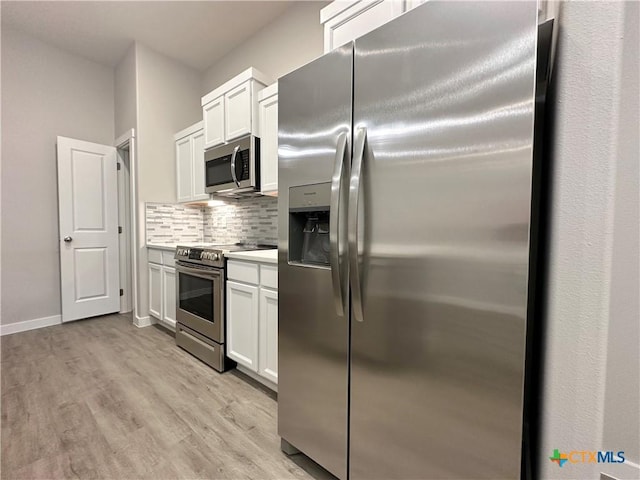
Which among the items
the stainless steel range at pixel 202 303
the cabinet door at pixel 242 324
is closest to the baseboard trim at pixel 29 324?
the stainless steel range at pixel 202 303

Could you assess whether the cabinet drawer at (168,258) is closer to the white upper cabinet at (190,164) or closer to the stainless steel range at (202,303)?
the stainless steel range at (202,303)

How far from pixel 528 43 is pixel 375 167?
0.50m

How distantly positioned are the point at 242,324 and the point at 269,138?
145 centimetres

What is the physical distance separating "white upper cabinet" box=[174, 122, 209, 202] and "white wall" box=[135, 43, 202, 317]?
0.45ft

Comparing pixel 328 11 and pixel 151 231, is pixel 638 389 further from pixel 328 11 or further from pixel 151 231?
pixel 151 231

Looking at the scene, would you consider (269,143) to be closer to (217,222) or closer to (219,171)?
(219,171)

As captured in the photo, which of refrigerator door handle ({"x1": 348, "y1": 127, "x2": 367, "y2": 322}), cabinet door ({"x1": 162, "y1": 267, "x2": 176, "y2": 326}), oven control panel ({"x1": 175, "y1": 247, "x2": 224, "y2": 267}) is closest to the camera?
refrigerator door handle ({"x1": 348, "y1": 127, "x2": 367, "y2": 322})

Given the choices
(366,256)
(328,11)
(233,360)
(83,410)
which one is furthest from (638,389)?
(83,410)

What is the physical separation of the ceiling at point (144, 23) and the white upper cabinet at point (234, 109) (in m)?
0.70

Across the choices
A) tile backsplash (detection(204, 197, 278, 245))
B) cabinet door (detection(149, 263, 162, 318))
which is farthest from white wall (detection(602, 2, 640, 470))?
cabinet door (detection(149, 263, 162, 318))

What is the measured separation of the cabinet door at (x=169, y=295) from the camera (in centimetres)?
284

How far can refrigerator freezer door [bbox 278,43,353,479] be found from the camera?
1.14 m

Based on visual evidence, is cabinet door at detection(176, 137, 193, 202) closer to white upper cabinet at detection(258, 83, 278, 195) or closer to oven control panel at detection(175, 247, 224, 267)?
oven control panel at detection(175, 247, 224, 267)

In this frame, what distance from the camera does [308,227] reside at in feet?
4.66
